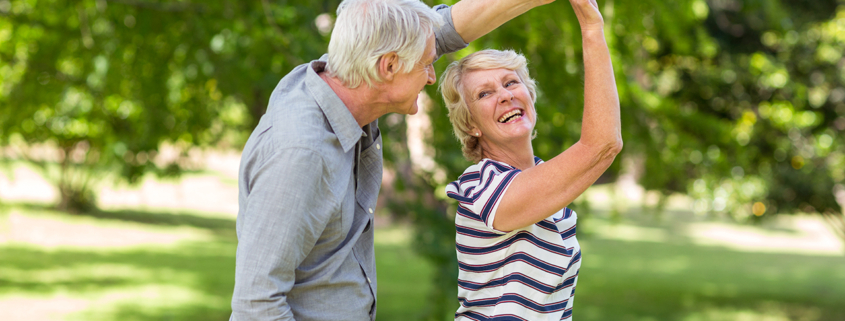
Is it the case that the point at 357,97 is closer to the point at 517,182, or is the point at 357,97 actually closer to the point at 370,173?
the point at 370,173

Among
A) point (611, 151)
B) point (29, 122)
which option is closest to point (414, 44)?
point (611, 151)

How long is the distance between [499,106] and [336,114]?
0.44 metres

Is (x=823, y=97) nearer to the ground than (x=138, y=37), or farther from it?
farther from it

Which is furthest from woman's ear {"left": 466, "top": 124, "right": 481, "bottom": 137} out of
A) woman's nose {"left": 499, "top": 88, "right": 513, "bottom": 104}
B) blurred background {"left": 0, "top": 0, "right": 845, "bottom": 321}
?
blurred background {"left": 0, "top": 0, "right": 845, "bottom": 321}

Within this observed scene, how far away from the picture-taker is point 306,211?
1546 mm

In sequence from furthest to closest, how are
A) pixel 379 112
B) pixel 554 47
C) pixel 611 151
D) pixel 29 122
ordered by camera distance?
pixel 29 122 < pixel 554 47 < pixel 379 112 < pixel 611 151

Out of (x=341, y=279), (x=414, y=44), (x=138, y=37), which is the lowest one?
(x=341, y=279)

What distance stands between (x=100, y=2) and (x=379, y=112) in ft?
11.6

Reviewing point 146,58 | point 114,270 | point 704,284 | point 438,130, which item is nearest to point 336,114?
point 438,130

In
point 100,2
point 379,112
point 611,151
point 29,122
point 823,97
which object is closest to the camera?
point 611,151

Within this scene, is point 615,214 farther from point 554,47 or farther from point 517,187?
point 517,187

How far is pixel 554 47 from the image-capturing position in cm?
428

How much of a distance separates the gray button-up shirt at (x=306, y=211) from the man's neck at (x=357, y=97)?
5 centimetres

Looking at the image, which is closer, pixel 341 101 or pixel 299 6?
pixel 341 101
